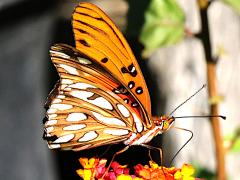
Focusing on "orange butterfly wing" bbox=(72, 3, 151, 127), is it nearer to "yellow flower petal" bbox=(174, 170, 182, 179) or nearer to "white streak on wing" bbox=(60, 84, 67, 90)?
"white streak on wing" bbox=(60, 84, 67, 90)

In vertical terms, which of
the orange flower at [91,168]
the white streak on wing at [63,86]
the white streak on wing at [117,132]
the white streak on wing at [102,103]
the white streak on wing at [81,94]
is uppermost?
the white streak on wing at [63,86]

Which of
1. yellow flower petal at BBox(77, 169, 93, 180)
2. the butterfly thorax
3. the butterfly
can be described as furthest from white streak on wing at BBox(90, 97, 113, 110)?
yellow flower petal at BBox(77, 169, 93, 180)

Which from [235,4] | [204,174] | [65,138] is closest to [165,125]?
[65,138]

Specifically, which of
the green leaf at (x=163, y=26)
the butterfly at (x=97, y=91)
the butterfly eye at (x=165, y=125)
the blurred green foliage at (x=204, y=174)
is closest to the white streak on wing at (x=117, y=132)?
the butterfly at (x=97, y=91)

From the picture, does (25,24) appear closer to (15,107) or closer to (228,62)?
(15,107)

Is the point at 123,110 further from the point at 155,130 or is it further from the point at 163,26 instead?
the point at 163,26

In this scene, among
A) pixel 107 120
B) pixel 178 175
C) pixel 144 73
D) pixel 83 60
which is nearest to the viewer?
pixel 178 175

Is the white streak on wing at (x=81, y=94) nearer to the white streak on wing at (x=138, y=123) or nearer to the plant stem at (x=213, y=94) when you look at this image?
the white streak on wing at (x=138, y=123)
